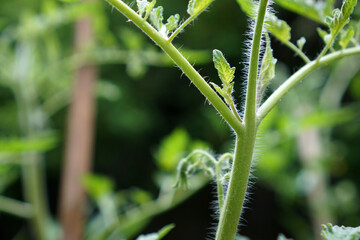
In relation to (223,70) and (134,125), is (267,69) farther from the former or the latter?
(134,125)

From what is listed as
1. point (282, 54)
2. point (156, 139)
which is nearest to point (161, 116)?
point (156, 139)

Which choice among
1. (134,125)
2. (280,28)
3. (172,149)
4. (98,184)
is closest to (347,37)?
(280,28)

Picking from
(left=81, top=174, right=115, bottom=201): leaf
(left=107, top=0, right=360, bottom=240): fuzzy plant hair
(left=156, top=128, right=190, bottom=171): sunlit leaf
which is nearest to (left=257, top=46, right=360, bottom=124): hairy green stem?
(left=107, top=0, right=360, bottom=240): fuzzy plant hair

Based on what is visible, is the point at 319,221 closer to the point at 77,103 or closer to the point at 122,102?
the point at 77,103

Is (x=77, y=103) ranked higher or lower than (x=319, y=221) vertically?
higher

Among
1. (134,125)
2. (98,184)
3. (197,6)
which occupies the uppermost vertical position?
(197,6)

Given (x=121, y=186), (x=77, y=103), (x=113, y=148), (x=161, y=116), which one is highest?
(x=77, y=103)
